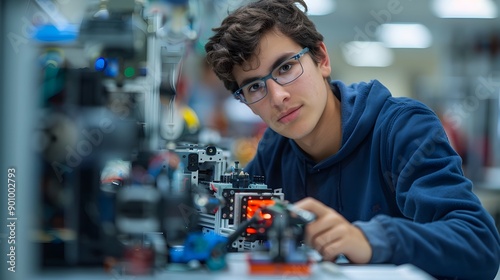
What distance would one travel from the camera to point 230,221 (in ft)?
5.47

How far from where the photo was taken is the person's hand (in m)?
1.21

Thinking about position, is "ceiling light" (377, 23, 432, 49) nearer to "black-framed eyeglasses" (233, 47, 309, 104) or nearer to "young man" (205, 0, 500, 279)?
"young man" (205, 0, 500, 279)

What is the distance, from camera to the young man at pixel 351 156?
1265mm

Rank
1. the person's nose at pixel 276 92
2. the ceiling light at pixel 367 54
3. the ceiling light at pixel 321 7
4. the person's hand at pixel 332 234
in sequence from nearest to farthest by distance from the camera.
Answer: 1. the person's hand at pixel 332 234
2. the person's nose at pixel 276 92
3. the ceiling light at pixel 321 7
4. the ceiling light at pixel 367 54

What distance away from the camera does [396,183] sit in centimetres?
169

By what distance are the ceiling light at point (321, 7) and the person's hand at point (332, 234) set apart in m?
5.65

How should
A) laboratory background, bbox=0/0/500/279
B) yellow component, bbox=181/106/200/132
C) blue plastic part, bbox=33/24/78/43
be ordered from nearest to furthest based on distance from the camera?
laboratory background, bbox=0/0/500/279, blue plastic part, bbox=33/24/78/43, yellow component, bbox=181/106/200/132

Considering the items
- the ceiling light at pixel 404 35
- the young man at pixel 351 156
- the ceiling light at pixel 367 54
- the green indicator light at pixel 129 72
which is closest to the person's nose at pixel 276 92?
the young man at pixel 351 156

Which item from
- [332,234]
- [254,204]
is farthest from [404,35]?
[332,234]

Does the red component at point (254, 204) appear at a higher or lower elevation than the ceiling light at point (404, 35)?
lower

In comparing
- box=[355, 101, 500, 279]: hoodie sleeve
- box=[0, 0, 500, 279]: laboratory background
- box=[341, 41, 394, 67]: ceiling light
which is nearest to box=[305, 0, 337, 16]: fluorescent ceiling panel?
Result: box=[341, 41, 394, 67]: ceiling light

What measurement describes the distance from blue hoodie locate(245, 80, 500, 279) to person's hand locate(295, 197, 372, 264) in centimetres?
3

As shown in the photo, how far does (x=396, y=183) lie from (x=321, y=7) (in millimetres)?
6055

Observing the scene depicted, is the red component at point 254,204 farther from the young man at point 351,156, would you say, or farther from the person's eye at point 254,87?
the person's eye at point 254,87
